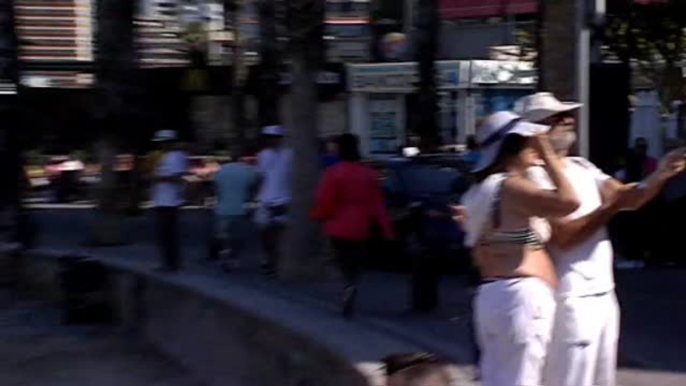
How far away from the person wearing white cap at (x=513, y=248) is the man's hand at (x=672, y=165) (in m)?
0.35

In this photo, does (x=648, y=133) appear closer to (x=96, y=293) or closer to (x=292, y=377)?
(x=96, y=293)

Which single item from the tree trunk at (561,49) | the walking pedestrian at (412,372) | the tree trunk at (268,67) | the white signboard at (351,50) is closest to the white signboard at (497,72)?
the white signboard at (351,50)

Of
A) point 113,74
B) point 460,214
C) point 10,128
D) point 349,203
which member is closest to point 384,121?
point 10,128

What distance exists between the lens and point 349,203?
12.5 metres

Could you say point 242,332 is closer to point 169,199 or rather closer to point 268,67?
point 169,199

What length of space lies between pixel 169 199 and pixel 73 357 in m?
2.61

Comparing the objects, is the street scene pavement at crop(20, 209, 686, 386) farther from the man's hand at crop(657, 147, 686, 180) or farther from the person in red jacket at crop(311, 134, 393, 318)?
the man's hand at crop(657, 147, 686, 180)

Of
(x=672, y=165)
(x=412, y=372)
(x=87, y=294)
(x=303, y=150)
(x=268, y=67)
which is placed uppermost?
(x=672, y=165)

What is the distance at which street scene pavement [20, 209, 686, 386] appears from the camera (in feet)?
33.0

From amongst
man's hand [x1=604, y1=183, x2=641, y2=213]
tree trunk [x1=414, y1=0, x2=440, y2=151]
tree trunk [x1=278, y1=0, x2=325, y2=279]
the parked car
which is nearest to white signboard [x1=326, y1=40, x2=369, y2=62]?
tree trunk [x1=414, y1=0, x2=440, y2=151]

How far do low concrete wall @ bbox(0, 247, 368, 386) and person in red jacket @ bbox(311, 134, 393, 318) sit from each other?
3.87 ft

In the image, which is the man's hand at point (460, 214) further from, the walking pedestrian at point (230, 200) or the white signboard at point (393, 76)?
the white signboard at point (393, 76)

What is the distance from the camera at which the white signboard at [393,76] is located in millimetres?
36375

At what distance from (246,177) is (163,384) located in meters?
3.83
